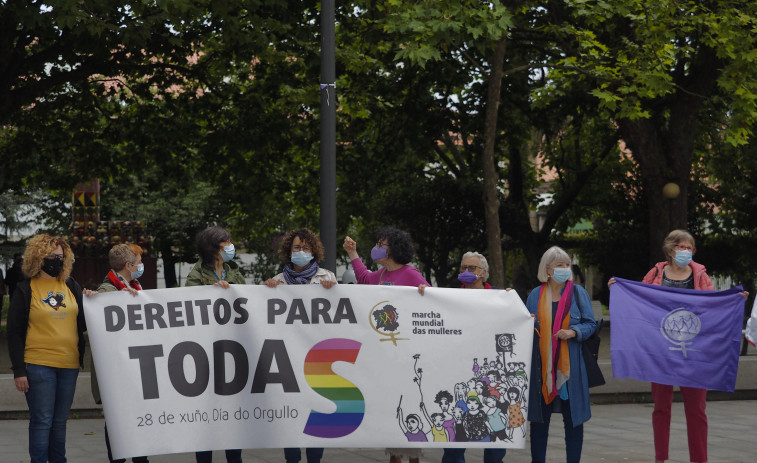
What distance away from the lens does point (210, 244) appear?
7039mm

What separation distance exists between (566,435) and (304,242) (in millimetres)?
2261

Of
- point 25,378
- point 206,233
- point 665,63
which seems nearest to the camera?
point 25,378

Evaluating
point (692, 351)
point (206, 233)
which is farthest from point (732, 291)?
point (206, 233)

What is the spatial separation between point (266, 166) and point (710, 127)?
1098cm

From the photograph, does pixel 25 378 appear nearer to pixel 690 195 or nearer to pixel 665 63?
pixel 665 63

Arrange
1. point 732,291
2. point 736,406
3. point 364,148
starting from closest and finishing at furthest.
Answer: point 732,291, point 736,406, point 364,148

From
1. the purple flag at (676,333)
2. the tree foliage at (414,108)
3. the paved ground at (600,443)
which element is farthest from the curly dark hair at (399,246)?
the tree foliage at (414,108)

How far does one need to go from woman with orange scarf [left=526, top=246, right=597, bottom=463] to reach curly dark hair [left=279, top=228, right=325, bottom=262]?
1569 millimetres

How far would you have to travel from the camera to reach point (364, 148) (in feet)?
73.0

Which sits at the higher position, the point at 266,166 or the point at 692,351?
the point at 266,166

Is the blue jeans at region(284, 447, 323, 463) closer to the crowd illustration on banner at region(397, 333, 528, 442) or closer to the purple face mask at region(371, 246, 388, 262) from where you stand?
the crowd illustration on banner at region(397, 333, 528, 442)

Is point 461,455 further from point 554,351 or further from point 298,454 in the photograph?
point 298,454

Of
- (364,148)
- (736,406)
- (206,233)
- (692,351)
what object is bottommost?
(736,406)

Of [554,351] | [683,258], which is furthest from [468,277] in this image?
[683,258]
